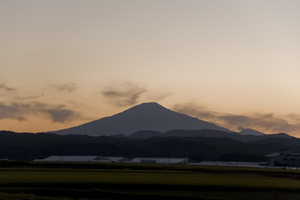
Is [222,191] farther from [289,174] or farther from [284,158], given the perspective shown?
[284,158]

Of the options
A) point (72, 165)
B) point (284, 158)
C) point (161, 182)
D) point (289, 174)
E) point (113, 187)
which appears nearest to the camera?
point (113, 187)

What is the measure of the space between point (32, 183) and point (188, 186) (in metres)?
13.0

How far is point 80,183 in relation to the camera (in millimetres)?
36750

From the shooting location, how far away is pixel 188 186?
124 feet

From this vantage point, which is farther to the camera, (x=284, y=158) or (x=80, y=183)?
(x=284, y=158)

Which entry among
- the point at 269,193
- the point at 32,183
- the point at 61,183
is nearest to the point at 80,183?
the point at 61,183

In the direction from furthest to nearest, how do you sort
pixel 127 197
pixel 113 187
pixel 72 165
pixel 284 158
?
pixel 284 158 < pixel 72 165 < pixel 113 187 < pixel 127 197

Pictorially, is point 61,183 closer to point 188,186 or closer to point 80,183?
point 80,183

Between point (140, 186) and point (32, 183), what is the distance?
8.88 meters

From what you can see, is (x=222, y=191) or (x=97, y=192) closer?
(x=97, y=192)

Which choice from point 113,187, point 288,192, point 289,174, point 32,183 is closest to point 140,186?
point 113,187

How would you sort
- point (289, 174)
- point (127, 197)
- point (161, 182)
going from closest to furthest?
1. point (127, 197)
2. point (161, 182)
3. point (289, 174)

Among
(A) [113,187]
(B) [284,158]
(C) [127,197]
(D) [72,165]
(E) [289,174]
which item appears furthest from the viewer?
(B) [284,158]

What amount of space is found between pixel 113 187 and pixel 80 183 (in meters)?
2.78
